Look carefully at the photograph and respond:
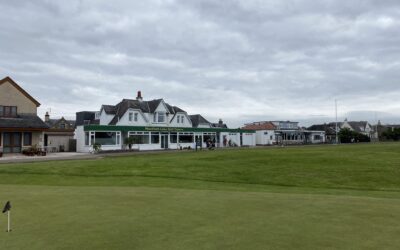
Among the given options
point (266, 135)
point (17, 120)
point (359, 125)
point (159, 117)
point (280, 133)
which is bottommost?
point (266, 135)

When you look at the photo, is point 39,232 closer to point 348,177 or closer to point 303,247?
point 303,247

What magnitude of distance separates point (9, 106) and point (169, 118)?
25.7 metres

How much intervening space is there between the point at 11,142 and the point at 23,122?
2.51 metres

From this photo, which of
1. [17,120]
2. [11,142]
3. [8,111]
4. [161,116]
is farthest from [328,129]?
[11,142]

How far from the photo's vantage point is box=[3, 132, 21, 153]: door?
3956 centimetres

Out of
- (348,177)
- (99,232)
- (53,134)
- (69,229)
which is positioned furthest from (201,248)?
(53,134)

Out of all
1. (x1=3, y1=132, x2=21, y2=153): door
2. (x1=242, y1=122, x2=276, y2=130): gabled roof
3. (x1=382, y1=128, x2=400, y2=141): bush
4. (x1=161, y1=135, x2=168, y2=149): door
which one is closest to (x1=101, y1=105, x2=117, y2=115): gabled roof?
(x1=161, y1=135, x2=168, y2=149): door

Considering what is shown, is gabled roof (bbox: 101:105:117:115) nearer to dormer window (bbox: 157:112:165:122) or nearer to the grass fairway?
dormer window (bbox: 157:112:165:122)

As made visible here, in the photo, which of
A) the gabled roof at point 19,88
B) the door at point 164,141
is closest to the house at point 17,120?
the gabled roof at point 19,88

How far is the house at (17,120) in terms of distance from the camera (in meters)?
39.6

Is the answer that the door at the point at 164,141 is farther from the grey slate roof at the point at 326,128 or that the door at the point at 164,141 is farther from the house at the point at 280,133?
the grey slate roof at the point at 326,128

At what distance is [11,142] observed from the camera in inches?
1572

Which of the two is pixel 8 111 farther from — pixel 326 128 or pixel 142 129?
pixel 326 128

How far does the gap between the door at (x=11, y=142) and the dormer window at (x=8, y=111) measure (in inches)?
102
